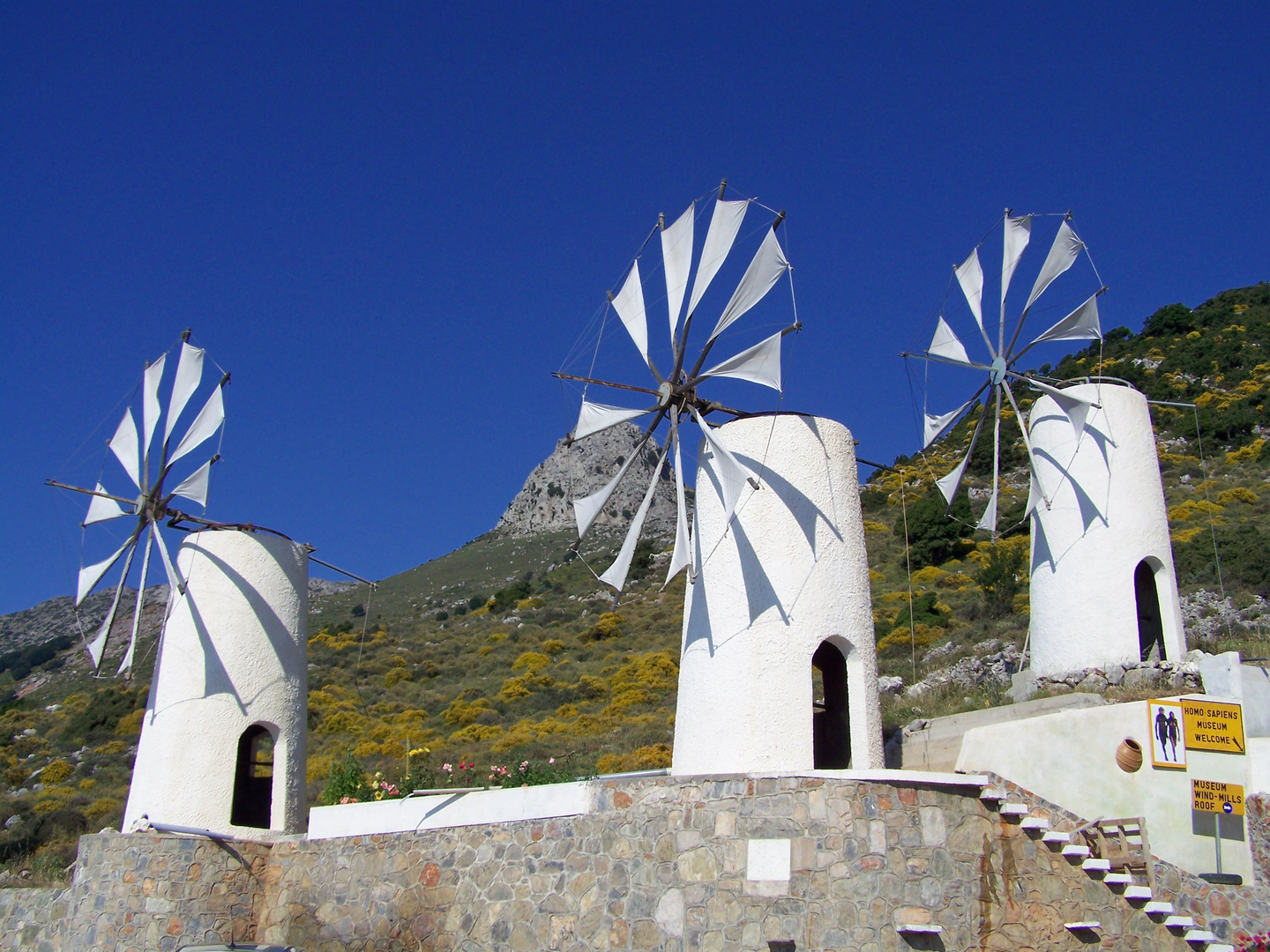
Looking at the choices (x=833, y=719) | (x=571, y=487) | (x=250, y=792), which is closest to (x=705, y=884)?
(x=833, y=719)

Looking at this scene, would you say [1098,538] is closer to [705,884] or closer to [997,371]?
[997,371]

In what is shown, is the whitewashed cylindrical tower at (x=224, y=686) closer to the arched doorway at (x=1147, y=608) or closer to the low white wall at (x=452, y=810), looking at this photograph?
the low white wall at (x=452, y=810)

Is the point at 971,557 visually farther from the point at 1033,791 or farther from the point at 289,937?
the point at 289,937

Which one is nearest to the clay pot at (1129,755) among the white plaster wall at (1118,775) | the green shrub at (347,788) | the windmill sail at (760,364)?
the white plaster wall at (1118,775)

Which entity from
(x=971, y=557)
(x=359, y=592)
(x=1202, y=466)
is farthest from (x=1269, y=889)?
(x=359, y=592)

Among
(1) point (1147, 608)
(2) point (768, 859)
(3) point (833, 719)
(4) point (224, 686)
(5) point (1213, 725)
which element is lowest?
(2) point (768, 859)

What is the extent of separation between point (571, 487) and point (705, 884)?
197 ft

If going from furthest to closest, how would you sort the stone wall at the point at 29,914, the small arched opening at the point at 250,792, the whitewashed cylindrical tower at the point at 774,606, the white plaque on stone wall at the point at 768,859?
1. the small arched opening at the point at 250,792
2. the stone wall at the point at 29,914
3. the whitewashed cylindrical tower at the point at 774,606
4. the white plaque on stone wall at the point at 768,859

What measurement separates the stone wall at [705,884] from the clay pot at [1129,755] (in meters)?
0.97

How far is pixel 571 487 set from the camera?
7044cm

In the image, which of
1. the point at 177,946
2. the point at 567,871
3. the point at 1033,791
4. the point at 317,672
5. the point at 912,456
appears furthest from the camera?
the point at 912,456

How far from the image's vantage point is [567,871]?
1168 centimetres

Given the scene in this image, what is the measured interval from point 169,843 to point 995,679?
39.9ft

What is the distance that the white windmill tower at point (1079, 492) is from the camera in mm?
15992
